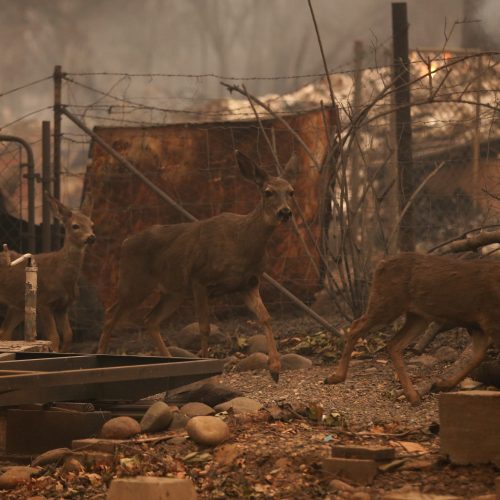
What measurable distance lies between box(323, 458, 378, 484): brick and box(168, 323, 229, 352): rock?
5.97 m

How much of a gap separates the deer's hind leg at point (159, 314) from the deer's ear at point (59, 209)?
1.55m

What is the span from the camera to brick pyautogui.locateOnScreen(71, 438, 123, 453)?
6.93 metres

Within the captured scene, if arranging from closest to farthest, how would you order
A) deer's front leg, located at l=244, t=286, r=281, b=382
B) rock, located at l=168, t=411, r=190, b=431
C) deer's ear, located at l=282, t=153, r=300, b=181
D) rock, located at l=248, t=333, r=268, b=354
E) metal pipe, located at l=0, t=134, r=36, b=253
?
1. rock, located at l=168, t=411, r=190, b=431
2. deer's front leg, located at l=244, t=286, r=281, b=382
3. deer's ear, located at l=282, t=153, r=300, b=181
4. rock, located at l=248, t=333, r=268, b=354
5. metal pipe, located at l=0, t=134, r=36, b=253

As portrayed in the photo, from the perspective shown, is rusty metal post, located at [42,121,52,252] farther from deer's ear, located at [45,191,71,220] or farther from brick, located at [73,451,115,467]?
brick, located at [73,451,115,467]

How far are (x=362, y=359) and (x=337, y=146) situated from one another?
1935mm

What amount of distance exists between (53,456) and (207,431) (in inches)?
37.2

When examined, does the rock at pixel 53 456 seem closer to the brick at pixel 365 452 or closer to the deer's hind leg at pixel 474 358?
the brick at pixel 365 452

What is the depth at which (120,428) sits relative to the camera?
7.27m

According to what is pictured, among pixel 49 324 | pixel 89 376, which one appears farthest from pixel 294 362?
pixel 89 376

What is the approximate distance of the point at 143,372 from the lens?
7469mm

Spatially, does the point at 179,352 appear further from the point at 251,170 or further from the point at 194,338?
the point at 251,170

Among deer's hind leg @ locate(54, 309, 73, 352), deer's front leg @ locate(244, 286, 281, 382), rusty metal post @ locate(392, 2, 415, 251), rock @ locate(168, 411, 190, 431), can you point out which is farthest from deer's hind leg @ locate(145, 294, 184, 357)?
rock @ locate(168, 411, 190, 431)

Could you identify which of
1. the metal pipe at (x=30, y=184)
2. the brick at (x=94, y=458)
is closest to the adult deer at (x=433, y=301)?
the brick at (x=94, y=458)

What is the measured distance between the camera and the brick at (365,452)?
5.97 meters
